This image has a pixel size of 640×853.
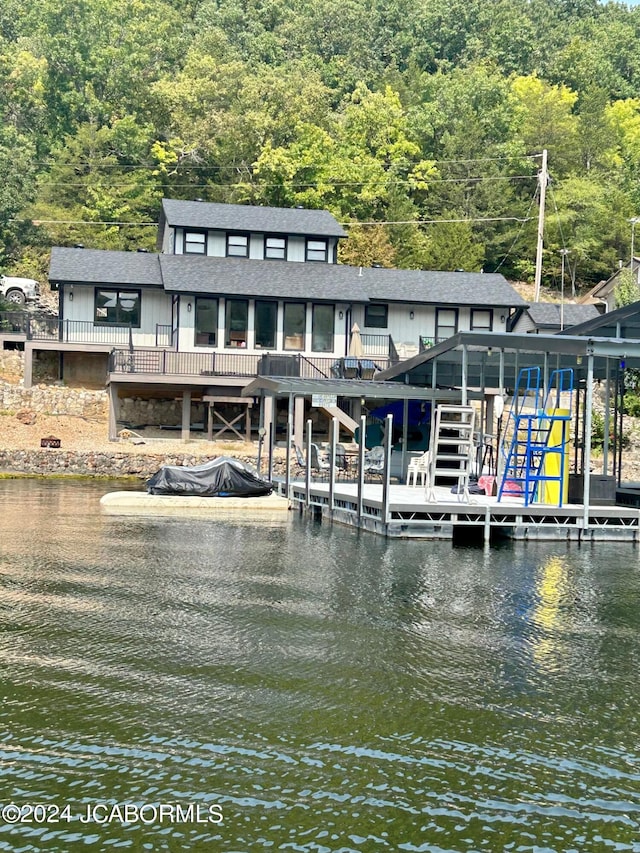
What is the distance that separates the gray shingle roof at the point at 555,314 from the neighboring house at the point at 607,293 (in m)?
2.98

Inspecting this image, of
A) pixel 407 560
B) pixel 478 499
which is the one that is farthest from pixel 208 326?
pixel 407 560

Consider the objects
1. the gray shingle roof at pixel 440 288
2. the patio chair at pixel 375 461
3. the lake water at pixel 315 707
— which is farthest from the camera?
the gray shingle roof at pixel 440 288

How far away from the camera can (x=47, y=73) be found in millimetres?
77750

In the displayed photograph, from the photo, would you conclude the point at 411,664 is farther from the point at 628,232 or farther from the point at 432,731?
the point at 628,232

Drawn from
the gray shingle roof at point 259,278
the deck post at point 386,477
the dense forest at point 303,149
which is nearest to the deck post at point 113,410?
the gray shingle roof at point 259,278

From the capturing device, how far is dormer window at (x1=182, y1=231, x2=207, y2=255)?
153 feet

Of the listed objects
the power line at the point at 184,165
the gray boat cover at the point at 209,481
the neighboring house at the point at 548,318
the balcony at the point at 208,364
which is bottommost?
the gray boat cover at the point at 209,481

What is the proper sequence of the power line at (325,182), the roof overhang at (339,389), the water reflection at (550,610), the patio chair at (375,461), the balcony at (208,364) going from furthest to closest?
the power line at (325,182)
the balcony at (208,364)
the patio chair at (375,461)
the roof overhang at (339,389)
the water reflection at (550,610)

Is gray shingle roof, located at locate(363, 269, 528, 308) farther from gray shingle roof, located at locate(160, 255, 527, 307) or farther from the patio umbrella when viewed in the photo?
the patio umbrella

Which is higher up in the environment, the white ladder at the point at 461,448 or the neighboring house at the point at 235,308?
the neighboring house at the point at 235,308

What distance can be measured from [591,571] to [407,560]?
10.3 feet

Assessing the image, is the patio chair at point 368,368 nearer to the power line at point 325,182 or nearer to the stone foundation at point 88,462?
the stone foundation at point 88,462

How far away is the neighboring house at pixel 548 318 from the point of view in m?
50.5

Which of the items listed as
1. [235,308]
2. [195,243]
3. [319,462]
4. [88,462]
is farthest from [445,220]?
[319,462]
